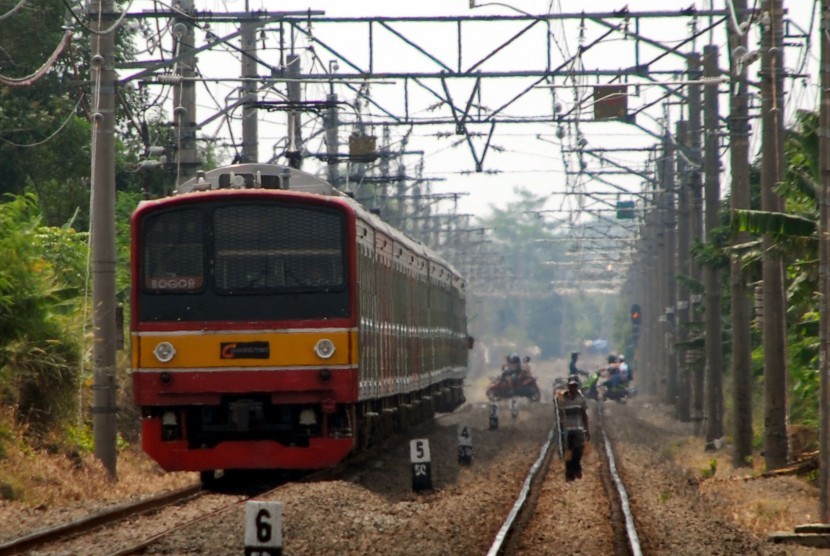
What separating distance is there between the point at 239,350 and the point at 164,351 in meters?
0.79

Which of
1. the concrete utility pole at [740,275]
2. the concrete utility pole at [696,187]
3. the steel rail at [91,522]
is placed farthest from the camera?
the concrete utility pole at [696,187]

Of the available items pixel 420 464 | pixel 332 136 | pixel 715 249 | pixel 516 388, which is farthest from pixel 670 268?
pixel 420 464

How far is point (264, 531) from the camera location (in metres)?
8.91

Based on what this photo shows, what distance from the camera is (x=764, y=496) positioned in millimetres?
17078

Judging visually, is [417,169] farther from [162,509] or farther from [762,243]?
[162,509]

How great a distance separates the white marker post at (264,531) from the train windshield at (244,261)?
21.2 feet

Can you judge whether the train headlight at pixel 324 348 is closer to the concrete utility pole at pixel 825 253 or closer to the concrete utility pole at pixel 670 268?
the concrete utility pole at pixel 825 253

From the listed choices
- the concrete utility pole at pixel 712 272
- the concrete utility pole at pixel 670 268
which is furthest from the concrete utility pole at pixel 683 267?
the concrete utility pole at pixel 712 272

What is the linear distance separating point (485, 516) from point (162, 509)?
325cm

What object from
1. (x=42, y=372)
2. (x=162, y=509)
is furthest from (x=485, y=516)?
(x=42, y=372)

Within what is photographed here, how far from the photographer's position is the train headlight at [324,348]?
1524 centimetres

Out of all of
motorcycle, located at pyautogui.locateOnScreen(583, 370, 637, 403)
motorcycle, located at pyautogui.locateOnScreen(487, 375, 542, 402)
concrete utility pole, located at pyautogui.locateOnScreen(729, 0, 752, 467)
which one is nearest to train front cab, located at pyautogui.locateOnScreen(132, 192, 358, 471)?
concrete utility pole, located at pyautogui.locateOnScreen(729, 0, 752, 467)

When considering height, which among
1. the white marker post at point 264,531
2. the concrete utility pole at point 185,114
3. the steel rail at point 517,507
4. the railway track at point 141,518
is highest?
the concrete utility pole at point 185,114

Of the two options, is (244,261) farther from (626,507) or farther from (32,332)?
(626,507)
